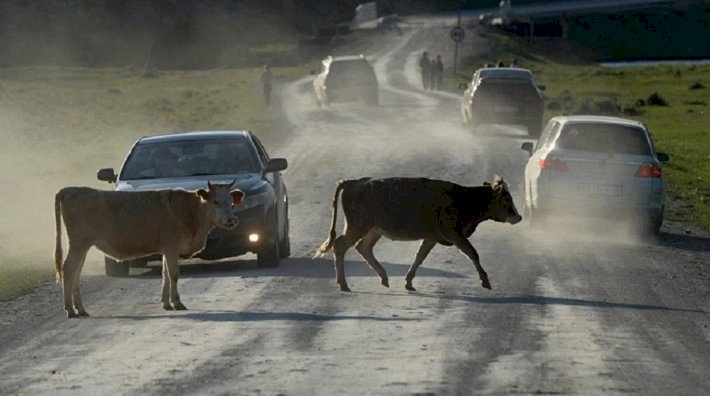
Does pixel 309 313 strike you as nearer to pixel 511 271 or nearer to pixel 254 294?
pixel 254 294

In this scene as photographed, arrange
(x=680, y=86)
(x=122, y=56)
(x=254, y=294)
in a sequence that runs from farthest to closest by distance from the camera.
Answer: (x=122, y=56), (x=680, y=86), (x=254, y=294)

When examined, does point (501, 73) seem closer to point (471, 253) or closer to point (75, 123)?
point (75, 123)

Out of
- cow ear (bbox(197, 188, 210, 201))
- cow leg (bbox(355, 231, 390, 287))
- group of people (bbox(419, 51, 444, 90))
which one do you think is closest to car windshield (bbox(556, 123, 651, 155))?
cow leg (bbox(355, 231, 390, 287))

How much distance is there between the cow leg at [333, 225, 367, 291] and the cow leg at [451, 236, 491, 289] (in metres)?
0.99

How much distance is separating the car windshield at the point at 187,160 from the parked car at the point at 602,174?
17.4ft

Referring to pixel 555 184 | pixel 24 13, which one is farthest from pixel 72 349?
pixel 24 13

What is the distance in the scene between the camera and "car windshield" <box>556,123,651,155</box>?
79.7 ft

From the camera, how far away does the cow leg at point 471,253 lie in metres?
17.3

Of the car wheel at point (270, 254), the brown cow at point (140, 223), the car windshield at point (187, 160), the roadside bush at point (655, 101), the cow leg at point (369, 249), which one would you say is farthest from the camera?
the roadside bush at point (655, 101)

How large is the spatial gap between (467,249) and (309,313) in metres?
2.43

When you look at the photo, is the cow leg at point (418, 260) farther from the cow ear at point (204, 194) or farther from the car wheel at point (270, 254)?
the car wheel at point (270, 254)

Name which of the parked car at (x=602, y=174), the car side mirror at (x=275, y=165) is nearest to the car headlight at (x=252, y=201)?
the car side mirror at (x=275, y=165)

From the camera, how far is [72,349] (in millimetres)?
13648

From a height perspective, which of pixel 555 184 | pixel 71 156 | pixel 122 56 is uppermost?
pixel 555 184
